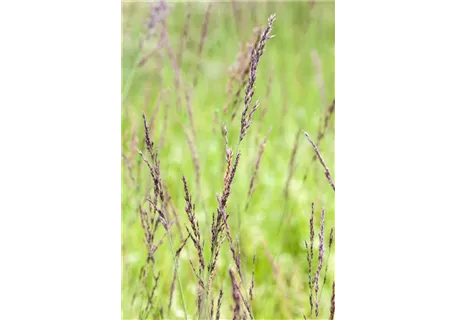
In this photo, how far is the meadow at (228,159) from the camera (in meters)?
1.54

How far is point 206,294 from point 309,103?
150 centimetres

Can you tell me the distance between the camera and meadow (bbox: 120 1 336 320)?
1543 millimetres

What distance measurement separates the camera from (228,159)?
1103 millimetres
